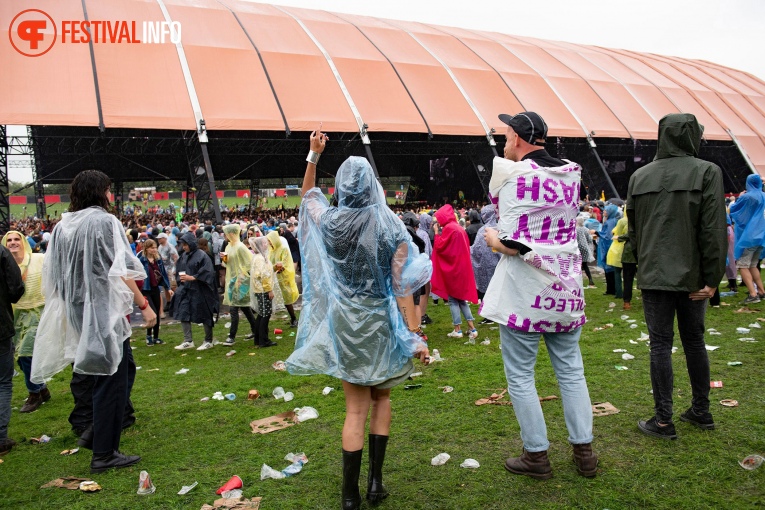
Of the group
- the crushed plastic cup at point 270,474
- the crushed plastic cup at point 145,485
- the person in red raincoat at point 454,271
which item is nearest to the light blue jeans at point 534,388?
the crushed plastic cup at point 270,474

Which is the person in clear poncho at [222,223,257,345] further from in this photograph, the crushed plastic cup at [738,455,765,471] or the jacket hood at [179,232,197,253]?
the crushed plastic cup at [738,455,765,471]

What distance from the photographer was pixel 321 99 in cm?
2053

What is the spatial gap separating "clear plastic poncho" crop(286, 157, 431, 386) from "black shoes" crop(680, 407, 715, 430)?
80.3 inches

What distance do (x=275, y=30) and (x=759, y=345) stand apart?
21364 millimetres

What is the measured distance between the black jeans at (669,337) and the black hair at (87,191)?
374cm

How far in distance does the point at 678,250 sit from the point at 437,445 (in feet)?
6.47

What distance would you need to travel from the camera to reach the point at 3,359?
4230mm

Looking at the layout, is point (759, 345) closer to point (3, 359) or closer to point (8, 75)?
point (3, 359)

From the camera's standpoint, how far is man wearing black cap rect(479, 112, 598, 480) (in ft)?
9.54

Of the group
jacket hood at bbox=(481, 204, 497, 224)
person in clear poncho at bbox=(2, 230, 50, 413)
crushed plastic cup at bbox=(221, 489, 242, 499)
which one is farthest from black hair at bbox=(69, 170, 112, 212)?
jacket hood at bbox=(481, 204, 497, 224)

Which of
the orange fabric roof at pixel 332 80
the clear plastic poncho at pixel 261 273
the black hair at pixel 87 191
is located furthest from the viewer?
the orange fabric roof at pixel 332 80

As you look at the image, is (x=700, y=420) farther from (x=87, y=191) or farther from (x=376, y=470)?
(x=87, y=191)

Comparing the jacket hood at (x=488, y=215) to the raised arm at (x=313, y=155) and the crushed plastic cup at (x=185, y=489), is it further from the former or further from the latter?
the crushed plastic cup at (x=185, y=489)

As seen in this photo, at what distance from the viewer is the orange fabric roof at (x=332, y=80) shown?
56.4 feet
